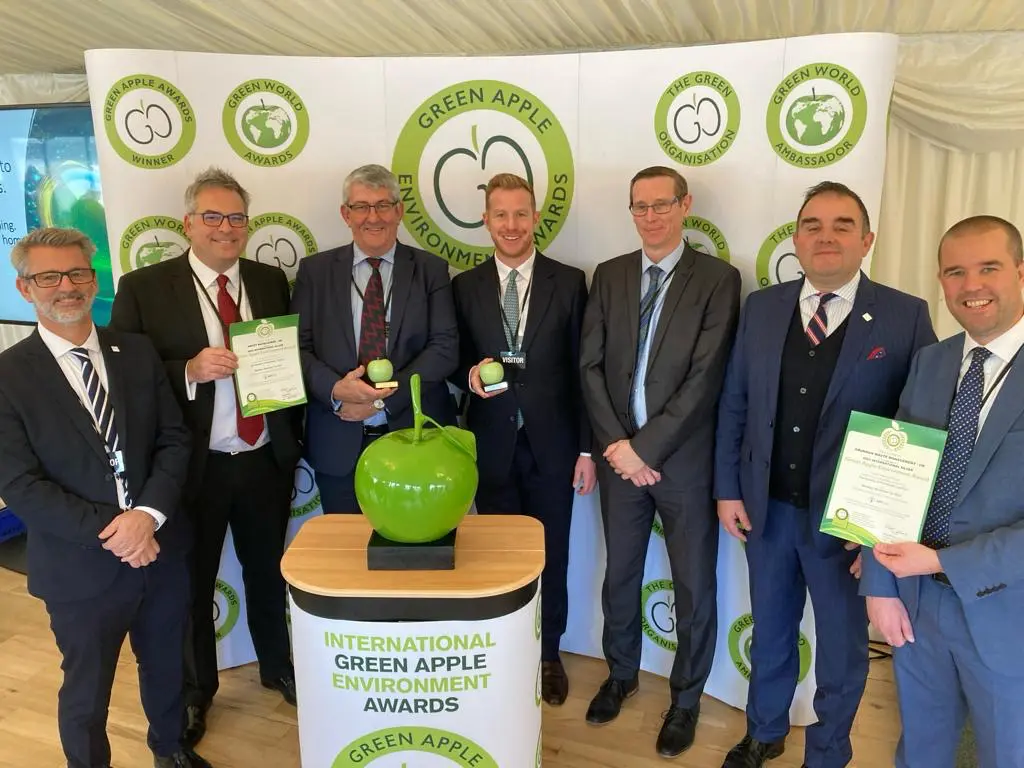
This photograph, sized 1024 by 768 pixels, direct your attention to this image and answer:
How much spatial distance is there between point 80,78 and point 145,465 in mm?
3578

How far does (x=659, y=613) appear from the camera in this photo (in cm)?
310

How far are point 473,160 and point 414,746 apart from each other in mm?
2208

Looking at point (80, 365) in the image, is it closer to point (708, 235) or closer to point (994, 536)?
point (708, 235)

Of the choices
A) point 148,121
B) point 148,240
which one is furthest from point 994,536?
point 148,121

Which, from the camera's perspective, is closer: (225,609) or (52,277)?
(52,277)

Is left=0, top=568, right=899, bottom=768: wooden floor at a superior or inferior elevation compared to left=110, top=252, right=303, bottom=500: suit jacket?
inferior

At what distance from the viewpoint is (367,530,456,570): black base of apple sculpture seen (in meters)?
1.70

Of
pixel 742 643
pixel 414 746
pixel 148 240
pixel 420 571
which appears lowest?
pixel 742 643

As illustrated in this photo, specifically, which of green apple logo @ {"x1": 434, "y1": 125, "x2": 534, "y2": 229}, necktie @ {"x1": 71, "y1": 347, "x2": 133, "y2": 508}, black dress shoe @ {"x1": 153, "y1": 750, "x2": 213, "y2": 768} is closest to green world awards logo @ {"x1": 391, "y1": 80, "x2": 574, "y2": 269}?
green apple logo @ {"x1": 434, "y1": 125, "x2": 534, "y2": 229}

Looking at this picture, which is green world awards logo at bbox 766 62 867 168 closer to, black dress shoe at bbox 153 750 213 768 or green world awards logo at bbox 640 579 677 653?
green world awards logo at bbox 640 579 677 653

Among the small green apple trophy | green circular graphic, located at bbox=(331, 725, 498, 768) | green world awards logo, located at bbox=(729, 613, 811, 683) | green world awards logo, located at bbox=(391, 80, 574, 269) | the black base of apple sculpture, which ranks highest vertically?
green world awards logo, located at bbox=(391, 80, 574, 269)

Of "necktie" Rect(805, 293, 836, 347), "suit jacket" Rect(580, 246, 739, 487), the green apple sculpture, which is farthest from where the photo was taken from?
"suit jacket" Rect(580, 246, 739, 487)

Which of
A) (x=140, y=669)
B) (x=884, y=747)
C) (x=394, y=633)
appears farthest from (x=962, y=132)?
(x=140, y=669)

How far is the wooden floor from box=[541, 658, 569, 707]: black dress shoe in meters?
0.04
